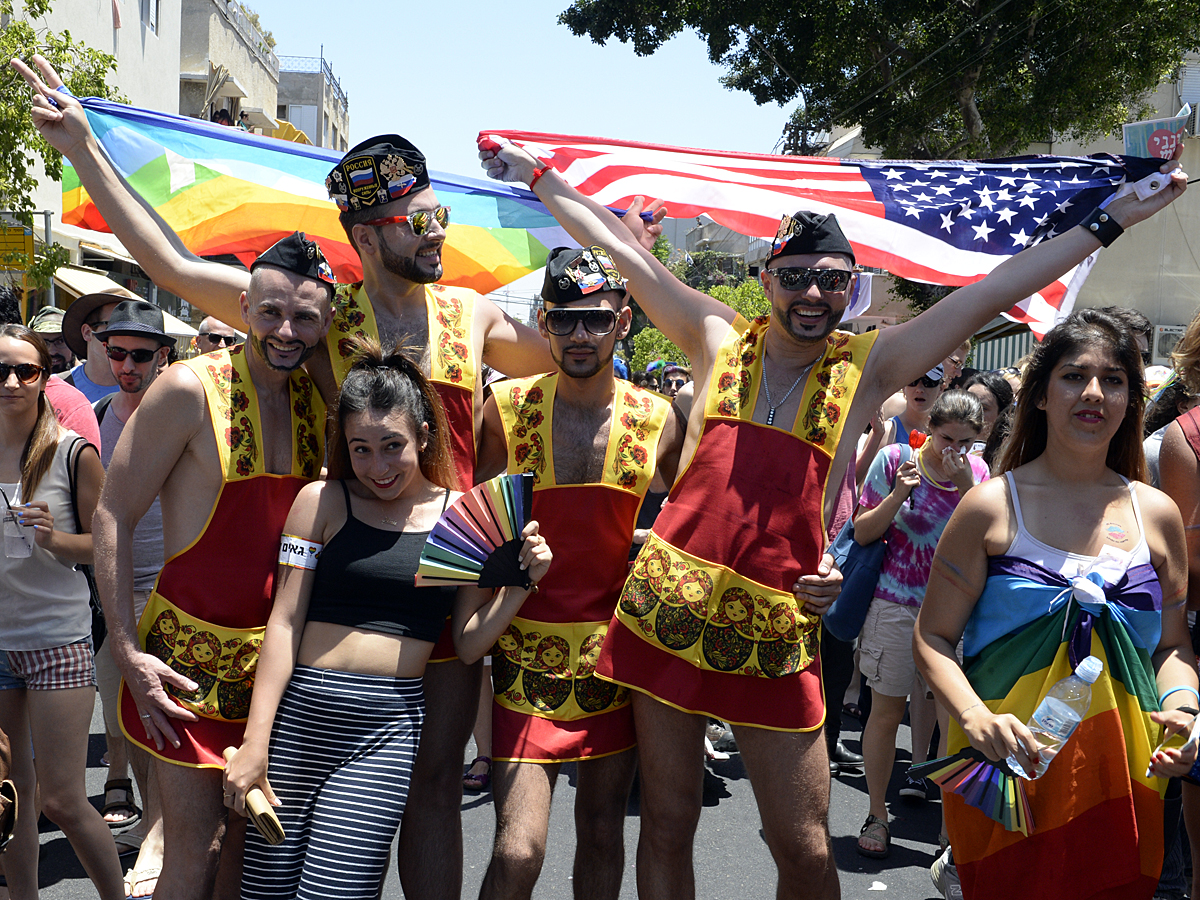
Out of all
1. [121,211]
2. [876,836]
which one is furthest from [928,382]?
[121,211]

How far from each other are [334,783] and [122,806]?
8.71ft

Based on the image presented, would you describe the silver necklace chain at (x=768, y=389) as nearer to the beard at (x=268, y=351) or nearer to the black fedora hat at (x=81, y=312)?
the beard at (x=268, y=351)

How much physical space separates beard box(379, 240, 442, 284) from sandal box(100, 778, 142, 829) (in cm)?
304

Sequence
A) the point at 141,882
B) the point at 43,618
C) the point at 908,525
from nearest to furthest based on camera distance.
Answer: the point at 43,618, the point at 141,882, the point at 908,525

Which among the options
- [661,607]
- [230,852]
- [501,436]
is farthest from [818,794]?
[230,852]

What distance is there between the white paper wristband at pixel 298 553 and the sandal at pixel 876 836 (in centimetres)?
308

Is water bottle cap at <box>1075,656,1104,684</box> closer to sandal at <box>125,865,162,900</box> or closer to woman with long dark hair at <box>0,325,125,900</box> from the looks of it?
woman with long dark hair at <box>0,325,125,900</box>

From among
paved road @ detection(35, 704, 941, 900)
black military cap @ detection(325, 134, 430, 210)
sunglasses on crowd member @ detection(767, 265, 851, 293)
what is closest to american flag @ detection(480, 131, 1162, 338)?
black military cap @ detection(325, 134, 430, 210)

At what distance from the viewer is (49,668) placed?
12.1 ft

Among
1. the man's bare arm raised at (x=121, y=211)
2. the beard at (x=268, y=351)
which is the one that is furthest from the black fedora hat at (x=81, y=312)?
the beard at (x=268, y=351)

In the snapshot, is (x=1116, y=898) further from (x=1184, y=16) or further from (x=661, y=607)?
(x=1184, y=16)

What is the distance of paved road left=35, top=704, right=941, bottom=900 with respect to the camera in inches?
174

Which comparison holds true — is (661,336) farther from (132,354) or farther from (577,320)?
(577,320)

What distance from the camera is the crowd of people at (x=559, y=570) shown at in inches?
112
